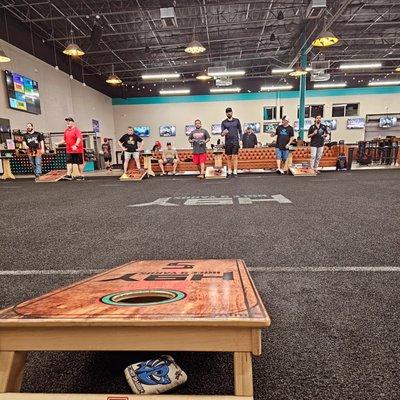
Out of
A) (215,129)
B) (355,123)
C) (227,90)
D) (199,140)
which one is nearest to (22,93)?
(199,140)

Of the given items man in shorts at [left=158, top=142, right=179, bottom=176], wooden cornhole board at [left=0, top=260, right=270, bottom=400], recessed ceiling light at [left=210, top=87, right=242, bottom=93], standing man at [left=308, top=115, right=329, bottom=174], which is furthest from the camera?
recessed ceiling light at [left=210, top=87, right=242, bottom=93]

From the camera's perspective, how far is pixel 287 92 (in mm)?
18875

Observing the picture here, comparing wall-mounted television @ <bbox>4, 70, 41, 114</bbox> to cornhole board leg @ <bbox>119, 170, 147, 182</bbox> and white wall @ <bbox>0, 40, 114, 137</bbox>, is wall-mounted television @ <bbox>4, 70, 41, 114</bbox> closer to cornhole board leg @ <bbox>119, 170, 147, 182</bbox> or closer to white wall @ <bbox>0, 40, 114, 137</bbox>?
white wall @ <bbox>0, 40, 114, 137</bbox>

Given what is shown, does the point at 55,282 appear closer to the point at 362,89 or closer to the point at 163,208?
the point at 163,208

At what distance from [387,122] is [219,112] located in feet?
34.0

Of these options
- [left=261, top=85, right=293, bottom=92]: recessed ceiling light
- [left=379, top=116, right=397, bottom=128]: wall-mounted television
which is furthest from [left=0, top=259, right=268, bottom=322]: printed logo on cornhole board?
[left=379, top=116, right=397, bottom=128]: wall-mounted television

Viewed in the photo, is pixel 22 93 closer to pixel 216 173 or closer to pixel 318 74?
pixel 216 173

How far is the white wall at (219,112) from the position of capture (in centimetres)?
1881

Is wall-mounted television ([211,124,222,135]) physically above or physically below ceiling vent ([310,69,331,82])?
below

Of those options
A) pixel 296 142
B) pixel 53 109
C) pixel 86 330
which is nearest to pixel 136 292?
pixel 86 330

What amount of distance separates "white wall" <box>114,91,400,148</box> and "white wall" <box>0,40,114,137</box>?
232cm

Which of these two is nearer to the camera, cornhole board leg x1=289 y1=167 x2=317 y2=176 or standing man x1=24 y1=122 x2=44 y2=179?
cornhole board leg x1=289 y1=167 x2=317 y2=176

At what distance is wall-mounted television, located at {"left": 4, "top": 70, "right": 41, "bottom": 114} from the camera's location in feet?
32.2

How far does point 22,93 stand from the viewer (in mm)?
10336
